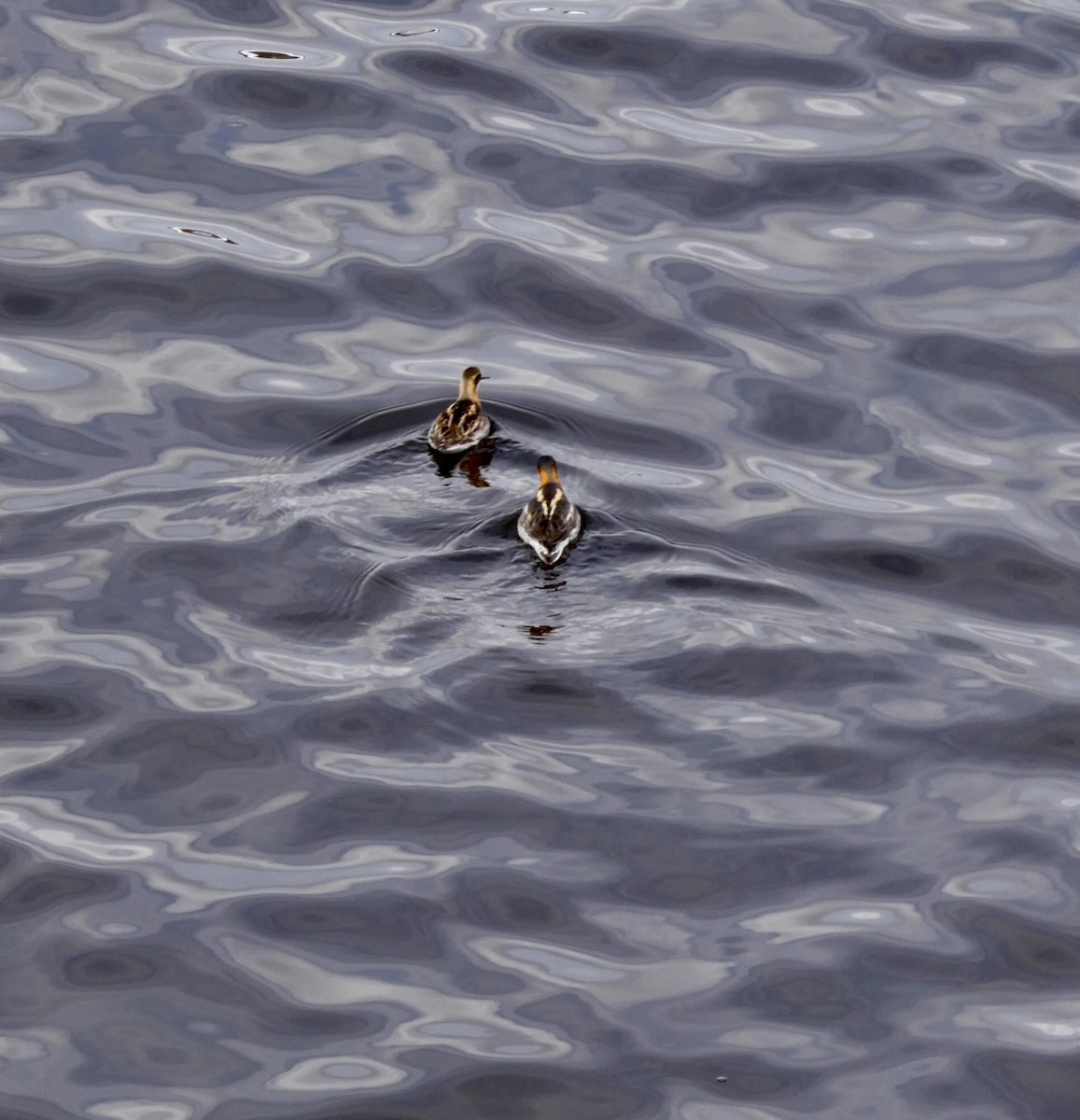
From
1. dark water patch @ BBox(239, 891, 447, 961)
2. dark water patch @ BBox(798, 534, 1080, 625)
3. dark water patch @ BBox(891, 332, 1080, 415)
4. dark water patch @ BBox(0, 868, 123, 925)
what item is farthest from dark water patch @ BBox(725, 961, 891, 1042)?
dark water patch @ BBox(891, 332, 1080, 415)

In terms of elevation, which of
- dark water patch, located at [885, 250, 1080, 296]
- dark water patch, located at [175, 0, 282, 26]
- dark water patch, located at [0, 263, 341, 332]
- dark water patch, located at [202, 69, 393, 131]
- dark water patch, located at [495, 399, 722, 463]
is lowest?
dark water patch, located at [495, 399, 722, 463]

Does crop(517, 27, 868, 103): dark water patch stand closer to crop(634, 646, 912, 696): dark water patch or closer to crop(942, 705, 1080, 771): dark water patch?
crop(634, 646, 912, 696): dark water patch

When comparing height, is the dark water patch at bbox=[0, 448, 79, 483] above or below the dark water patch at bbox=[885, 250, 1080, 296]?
below

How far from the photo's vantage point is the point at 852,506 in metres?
→ 13.5

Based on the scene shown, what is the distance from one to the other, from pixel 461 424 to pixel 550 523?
1.50 metres

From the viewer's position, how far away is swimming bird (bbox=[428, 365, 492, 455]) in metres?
13.6

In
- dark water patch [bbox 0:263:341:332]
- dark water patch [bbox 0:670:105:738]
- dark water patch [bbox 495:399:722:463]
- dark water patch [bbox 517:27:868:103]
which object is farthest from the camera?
dark water patch [bbox 517:27:868:103]

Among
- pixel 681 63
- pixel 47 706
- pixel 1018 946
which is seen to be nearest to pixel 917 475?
pixel 1018 946

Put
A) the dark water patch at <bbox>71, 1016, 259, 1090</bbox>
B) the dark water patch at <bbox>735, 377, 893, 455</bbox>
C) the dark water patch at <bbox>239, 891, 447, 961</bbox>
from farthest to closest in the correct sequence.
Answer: the dark water patch at <bbox>735, 377, 893, 455</bbox> < the dark water patch at <bbox>239, 891, 447, 961</bbox> < the dark water patch at <bbox>71, 1016, 259, 1090</bbox>

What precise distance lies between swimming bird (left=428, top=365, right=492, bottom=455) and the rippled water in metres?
0.27

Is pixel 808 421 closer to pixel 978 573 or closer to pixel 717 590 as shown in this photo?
pixel 978 573

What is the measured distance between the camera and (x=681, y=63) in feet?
62.6

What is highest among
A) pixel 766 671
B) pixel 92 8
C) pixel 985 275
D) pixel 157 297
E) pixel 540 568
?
pixel 92 8

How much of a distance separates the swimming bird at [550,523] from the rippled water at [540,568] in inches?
6.9
